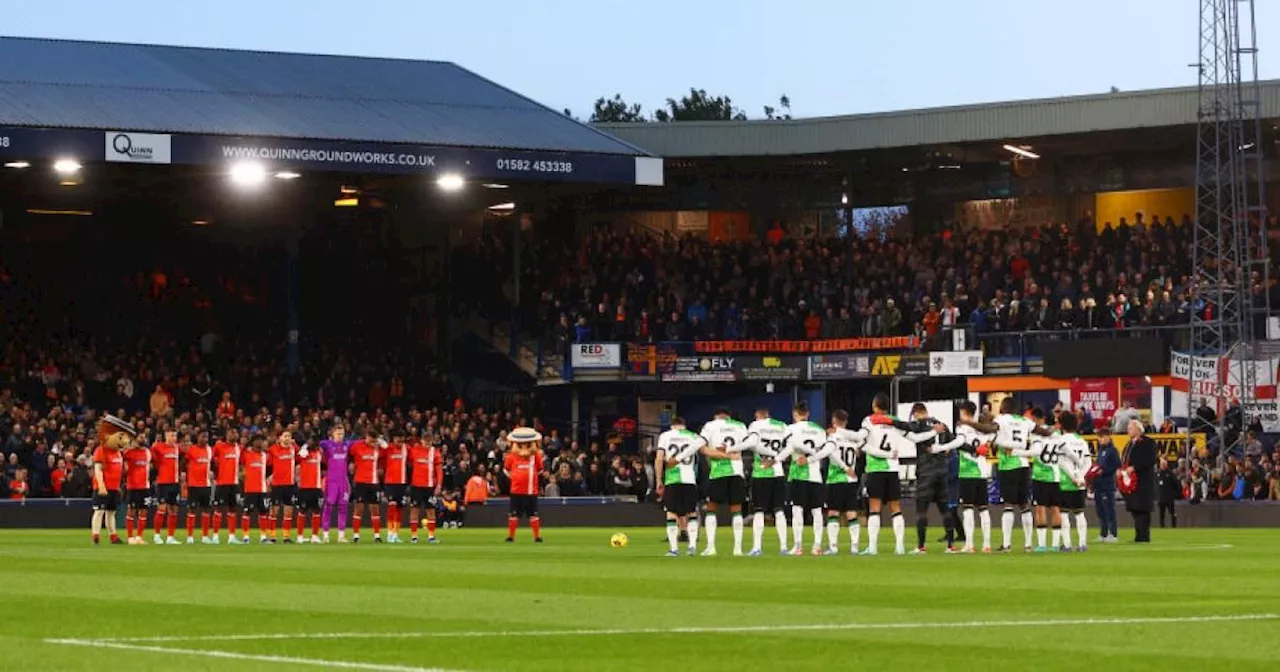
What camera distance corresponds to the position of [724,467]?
98.7ft

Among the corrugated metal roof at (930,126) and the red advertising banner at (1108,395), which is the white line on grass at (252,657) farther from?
the corrugated metal roof at (930,126)

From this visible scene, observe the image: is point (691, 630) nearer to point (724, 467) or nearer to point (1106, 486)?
point (724, 467)

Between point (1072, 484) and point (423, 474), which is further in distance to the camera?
point (423, 474)

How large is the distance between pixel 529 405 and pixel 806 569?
1536 inches

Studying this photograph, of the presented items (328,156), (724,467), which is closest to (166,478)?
(724,467)

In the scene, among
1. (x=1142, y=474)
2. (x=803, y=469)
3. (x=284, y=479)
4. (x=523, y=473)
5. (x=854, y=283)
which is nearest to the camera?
(x=803, y=469)

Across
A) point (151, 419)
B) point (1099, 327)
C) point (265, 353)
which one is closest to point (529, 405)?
point (265, 353)

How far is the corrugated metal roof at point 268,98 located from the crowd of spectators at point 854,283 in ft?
18.1

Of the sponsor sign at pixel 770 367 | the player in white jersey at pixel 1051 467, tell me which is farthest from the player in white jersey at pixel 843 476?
the sponsor sign at pixel 770 367

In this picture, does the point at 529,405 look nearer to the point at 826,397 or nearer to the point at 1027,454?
the point at 826,397

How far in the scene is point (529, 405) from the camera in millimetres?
63688

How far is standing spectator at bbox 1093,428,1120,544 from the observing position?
35.3 meters

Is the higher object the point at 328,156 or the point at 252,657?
the point at 328,156

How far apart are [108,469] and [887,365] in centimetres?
2737
